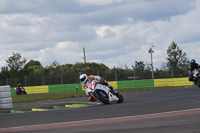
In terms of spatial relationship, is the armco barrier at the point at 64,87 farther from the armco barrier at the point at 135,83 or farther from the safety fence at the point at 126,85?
the armco barrier at the point at 135,83

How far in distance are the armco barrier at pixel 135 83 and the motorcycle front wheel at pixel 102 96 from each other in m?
19.0

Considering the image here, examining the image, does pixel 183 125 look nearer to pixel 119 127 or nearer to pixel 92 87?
pixel 119 127

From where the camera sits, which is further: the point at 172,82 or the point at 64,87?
the point at 64,87

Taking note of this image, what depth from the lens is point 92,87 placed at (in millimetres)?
13281

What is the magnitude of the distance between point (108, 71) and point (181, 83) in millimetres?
7501

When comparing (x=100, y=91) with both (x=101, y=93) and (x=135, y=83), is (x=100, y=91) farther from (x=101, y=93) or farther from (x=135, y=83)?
(x=135, y=83)

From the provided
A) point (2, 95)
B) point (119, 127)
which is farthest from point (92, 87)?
point (119, 127)

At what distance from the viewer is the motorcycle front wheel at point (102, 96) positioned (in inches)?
519

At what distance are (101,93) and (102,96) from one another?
0.44 feet

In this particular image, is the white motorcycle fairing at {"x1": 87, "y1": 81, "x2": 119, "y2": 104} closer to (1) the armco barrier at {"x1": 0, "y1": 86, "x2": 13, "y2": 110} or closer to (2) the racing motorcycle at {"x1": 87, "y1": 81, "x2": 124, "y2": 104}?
(2) the racing motorcycle at {"x1": 87, "y1": 81, "x2": 124, "y2": 104}

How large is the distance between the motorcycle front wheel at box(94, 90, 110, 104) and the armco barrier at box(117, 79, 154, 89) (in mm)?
19006

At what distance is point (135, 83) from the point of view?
108ft

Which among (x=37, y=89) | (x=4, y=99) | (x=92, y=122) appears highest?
(x=4, y=99)

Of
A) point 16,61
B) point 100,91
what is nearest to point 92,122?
point 100,91
